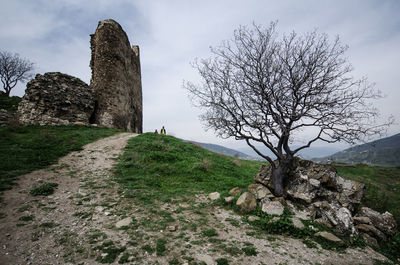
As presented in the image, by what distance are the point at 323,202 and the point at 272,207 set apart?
2040 millimetres

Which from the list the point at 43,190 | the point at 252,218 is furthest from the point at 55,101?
the point at 252,218

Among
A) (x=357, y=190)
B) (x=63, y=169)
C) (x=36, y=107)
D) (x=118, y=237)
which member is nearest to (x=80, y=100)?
(x=36, y=107)

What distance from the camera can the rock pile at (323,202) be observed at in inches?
216

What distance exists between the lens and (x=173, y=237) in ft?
14.4

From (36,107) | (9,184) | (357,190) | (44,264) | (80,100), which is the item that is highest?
(80,100)

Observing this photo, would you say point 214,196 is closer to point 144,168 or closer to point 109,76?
point 144,168

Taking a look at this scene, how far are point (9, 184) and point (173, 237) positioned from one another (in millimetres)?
6443

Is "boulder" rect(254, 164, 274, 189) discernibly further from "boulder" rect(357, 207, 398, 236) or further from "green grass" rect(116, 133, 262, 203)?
"boulder" rect(357, 207, 398, 236)

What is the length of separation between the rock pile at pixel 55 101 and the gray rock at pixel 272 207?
18144mm

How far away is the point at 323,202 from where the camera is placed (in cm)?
638

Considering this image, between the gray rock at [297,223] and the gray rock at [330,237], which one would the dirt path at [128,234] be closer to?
the gray rock at [330,237]

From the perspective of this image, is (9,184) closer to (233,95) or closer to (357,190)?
(233,95)

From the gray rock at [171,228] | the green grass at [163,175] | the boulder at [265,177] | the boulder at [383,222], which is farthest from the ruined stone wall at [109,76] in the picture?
the boulder at [383,222]

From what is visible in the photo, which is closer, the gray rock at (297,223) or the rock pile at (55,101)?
the gray rock at (297,223)
